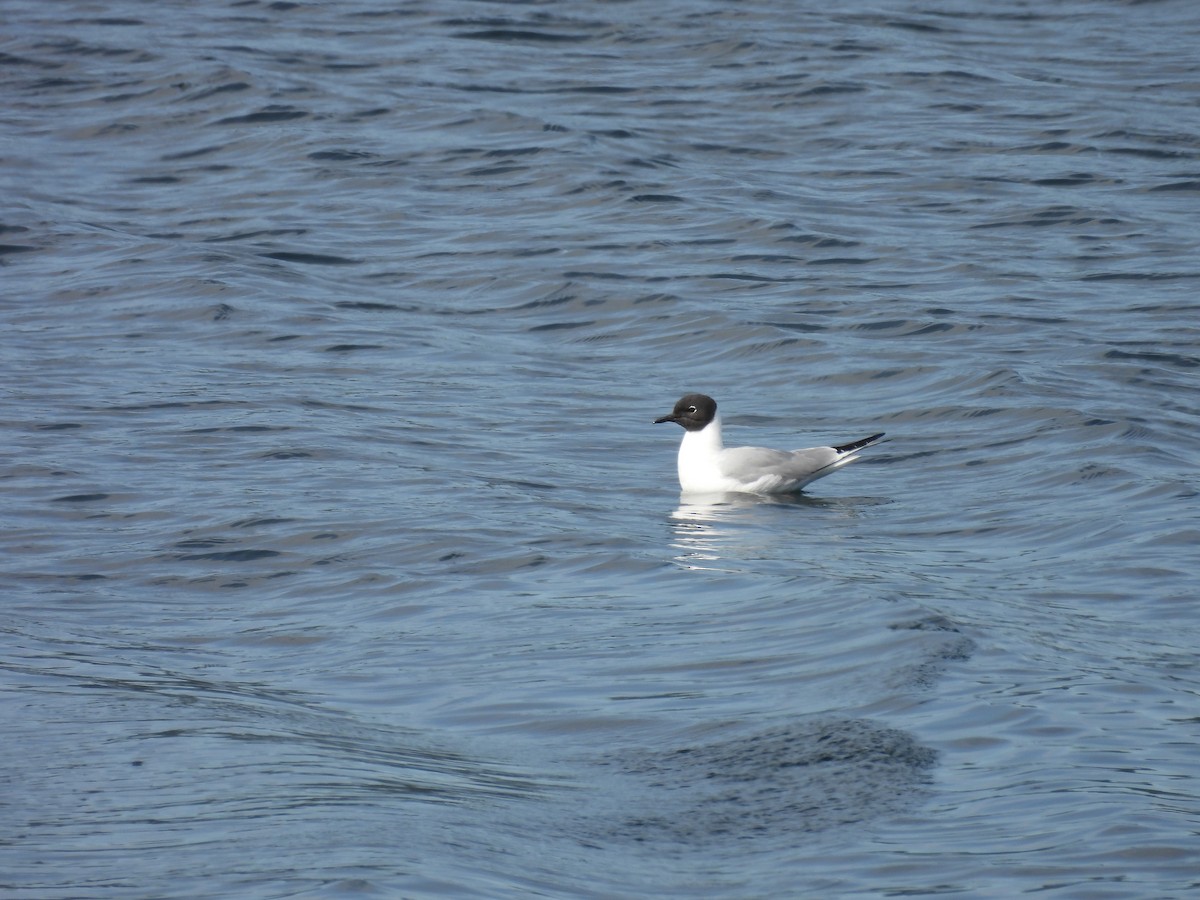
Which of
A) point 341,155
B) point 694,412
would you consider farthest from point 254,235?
point 694,412

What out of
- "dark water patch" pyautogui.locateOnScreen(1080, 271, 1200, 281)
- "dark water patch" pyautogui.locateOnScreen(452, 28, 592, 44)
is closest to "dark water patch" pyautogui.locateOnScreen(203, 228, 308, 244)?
"dark water patch" pyautogui.locateOnScreen(452, 28, 592, 44)

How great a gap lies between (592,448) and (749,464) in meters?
1.35

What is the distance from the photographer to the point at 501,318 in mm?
16094

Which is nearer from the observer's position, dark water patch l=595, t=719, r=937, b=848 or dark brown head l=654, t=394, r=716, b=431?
dark water patch l=595, t=719, r=937, b=848

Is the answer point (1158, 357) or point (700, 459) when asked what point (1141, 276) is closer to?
point (1158, 357)

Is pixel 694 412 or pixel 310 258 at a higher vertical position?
pixel 310 258

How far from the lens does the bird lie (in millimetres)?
11641

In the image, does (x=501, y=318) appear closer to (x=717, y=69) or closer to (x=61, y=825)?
(x=717, y=69)

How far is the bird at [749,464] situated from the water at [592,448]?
18cm

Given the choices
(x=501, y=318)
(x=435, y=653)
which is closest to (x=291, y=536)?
(x=435, y=653)

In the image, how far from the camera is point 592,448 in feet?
41.4

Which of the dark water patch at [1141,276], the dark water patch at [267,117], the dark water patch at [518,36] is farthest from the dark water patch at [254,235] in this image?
the dark water patch at [1141,276]

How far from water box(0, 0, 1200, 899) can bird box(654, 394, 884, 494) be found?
0.18 m

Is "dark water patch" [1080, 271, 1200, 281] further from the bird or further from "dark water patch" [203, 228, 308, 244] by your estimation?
"dark water patch" [203, 228, 308, 244]
